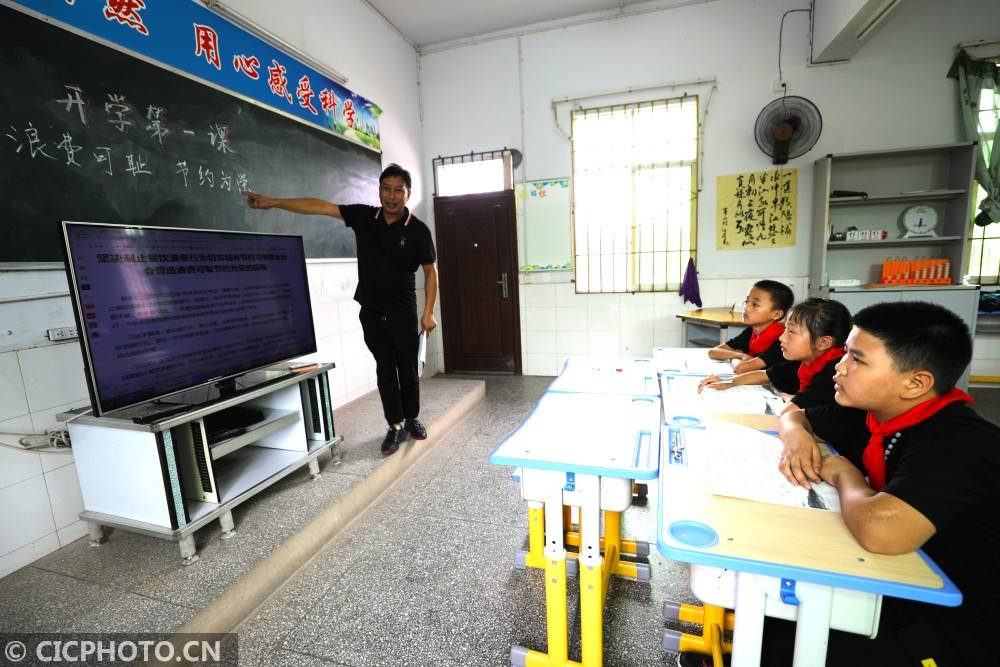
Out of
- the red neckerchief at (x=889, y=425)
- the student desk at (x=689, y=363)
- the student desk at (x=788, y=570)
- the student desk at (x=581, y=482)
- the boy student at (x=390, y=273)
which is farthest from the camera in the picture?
the boy student at (x=390, y=273)

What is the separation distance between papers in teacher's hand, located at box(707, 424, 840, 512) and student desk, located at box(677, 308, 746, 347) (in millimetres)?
2481

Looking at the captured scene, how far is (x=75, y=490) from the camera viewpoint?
1860 millimetres

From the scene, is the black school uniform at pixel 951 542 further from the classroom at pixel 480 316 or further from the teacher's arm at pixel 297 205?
the teacher's arm at pixel 297 205

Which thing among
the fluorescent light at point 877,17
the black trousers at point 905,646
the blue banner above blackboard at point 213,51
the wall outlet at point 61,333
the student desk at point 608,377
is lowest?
the black trousers at point 905,646

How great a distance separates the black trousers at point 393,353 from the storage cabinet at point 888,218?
326cm

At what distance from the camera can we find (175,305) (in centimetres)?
174

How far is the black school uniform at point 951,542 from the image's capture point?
31.0 inches

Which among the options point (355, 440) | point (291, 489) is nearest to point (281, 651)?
point (291, 489)

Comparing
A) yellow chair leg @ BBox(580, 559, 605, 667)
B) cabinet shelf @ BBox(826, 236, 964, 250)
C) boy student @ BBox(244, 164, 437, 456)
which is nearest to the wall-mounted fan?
cabinet shelf @ BBox(826, 236, 964, 250)

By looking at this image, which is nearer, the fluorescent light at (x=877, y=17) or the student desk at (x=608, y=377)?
the student desk at (x=608, y=377)

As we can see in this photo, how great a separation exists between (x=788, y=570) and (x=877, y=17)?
4064 millimetres

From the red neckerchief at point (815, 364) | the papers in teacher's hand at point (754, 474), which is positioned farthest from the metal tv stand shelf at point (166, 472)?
the red neckerchief at point (815, 364)

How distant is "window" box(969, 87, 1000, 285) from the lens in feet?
11.5

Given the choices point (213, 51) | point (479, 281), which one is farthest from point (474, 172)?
point (213, 51)
